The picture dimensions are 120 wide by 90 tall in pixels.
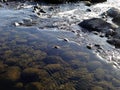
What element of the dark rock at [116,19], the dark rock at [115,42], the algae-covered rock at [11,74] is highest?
the algae-covered rock at [11,74]

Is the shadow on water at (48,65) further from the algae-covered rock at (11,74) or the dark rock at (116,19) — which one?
the dark rock at (116,19)

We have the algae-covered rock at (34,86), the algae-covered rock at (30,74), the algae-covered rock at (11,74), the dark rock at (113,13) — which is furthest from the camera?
the dark rock at (113,13)

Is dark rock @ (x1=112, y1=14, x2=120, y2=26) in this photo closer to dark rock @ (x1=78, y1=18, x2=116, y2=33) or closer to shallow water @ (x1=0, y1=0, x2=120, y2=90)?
dark rock @ (x1=78, y1=18, x2=116, y2=33)

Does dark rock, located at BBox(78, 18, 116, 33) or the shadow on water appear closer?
the shadow on water

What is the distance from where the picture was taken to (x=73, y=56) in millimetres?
11117

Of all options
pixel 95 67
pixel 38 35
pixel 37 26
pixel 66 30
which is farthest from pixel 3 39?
pixel 95 67

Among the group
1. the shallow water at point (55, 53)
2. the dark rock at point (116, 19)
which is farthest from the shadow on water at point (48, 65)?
the dark rock at point (116, 19)

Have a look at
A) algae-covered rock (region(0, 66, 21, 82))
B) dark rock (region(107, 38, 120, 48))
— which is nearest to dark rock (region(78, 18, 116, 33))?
dark rock (region(107, 38, 120, 48))

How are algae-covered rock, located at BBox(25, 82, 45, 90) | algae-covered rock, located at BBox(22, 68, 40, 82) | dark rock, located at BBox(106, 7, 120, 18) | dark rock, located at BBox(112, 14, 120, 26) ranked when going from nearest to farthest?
algae-covered rock, located at BBox(25, 82, 45, 90)
algae-covered rock, located at BBox(22, 68, 40, 82)
dark rock, located at BBox(112, 14, 120, 26)
dark rock, located at BBox(106, 7, 120, 18)

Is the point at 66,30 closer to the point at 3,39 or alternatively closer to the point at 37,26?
the point at 37,26

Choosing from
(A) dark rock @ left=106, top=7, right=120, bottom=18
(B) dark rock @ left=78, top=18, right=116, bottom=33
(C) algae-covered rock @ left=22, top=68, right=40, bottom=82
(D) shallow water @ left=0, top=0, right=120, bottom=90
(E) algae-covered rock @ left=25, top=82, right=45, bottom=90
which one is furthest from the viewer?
(A) dark rock @ left=106, top=7, right=120, bottom=18

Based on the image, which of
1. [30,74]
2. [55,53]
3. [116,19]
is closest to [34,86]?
[30,74]

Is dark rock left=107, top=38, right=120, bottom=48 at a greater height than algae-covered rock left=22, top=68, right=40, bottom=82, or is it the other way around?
algae-covered rock left=22, top=68, right=40, bottom=82

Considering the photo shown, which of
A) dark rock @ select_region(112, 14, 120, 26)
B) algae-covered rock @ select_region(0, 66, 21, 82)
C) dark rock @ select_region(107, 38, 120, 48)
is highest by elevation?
algae-covered rock @ select_region(0, 66, 21, 82)
